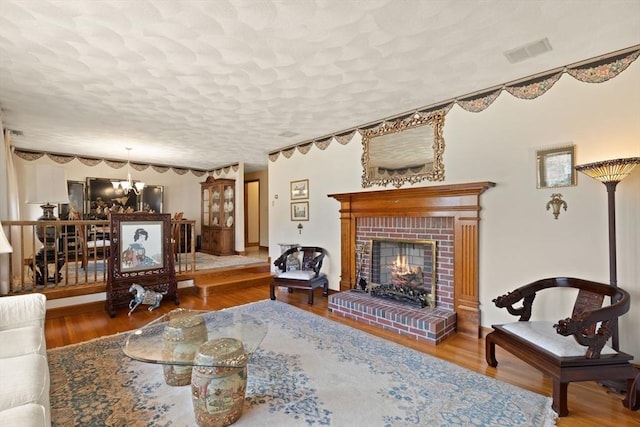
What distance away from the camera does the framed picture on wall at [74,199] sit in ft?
21.5

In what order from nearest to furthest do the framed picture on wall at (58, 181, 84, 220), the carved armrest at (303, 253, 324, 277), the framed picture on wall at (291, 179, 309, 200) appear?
the carved armrest at (303, 253, 324, 277)
the framed picture on wall at (291, 179, 309, 200)
the framed picture on wall at (58, 181, 84, 220)

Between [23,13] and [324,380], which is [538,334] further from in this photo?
[23,13]

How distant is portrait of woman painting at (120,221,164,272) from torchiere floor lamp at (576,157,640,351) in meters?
4.82

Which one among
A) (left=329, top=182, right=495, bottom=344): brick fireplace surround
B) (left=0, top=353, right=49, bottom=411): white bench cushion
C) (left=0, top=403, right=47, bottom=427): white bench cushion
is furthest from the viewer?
(left=329, top=182, right=495, bottom=344): brick fireplace surround

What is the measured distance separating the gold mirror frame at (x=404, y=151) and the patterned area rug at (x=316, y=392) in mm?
2031

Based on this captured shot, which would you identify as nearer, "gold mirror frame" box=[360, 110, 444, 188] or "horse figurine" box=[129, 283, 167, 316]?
"gold mirror frame" box=[360, 110, 444, 188]

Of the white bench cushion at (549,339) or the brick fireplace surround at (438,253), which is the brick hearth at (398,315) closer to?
the brick fireplace surround at (438,253)

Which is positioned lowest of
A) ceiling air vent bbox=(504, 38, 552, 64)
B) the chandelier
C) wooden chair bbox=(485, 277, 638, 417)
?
wooden chair bbox=(485, 277, 638, 417)

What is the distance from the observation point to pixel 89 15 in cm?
200

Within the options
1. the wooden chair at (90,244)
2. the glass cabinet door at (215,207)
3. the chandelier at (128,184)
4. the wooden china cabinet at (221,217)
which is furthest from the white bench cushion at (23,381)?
the glass cabinet door at (215,207)

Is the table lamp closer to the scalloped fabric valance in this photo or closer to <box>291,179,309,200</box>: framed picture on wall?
<box>291,179,309,200</box>: framed picture on wall

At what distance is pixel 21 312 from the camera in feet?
7.27

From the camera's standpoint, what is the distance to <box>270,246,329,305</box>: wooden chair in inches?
170

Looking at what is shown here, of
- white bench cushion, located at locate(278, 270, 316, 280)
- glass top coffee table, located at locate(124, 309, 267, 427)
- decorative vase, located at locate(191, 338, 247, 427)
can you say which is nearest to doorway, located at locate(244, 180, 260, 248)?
white bench cushion, located at locate(278, 270, 316, 280)
